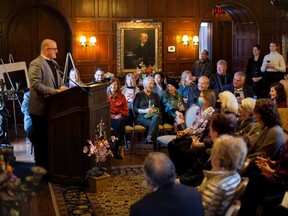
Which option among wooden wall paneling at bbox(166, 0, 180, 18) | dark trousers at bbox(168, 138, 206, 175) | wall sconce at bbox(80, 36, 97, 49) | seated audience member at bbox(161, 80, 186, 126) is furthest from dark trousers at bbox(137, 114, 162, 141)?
wooden wall paneling at bbox(166, 0, 180, 18)

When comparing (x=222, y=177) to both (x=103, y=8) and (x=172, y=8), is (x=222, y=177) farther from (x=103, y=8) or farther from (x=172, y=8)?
→ (x=172, y=8)

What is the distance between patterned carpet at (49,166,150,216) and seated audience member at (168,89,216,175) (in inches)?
21.7

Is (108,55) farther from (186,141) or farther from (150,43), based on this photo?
(186,141)

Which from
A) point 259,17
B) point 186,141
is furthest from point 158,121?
point 259,17

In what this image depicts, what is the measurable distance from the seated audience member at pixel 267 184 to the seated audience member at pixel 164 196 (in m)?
1.28

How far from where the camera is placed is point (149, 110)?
798cm

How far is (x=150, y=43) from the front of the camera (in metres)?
12.5

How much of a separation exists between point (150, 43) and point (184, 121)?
512 cm

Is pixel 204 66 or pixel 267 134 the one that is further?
pixel 204 66

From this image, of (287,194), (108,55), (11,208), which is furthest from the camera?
(108,55)

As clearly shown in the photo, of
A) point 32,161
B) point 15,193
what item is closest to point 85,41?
point 32,161

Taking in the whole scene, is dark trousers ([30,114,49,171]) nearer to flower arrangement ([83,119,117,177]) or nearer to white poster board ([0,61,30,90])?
flower arrangement ([83,119,117,177])

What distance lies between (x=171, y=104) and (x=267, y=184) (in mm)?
3997

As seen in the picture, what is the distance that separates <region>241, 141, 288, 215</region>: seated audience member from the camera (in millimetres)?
4160
